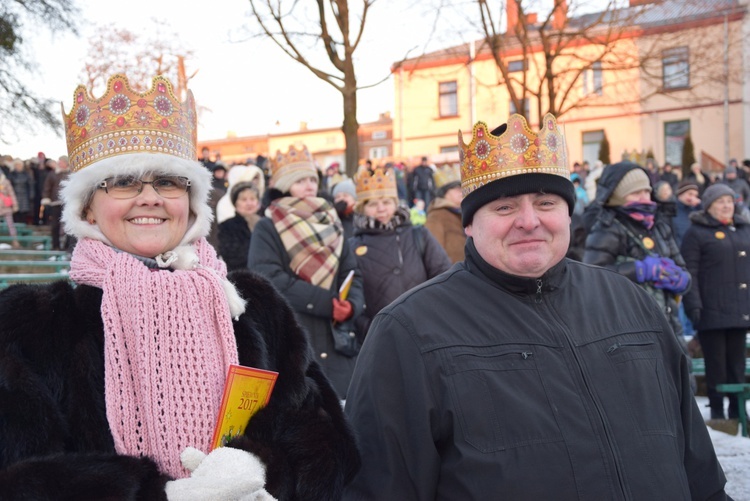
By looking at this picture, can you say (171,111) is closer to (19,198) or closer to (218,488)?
(218,488)

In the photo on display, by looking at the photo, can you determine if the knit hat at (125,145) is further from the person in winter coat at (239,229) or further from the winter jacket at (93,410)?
the person in winter coat at (239,229)

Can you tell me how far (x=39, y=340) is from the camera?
6.54ft

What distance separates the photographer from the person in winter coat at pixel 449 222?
717 centimetres

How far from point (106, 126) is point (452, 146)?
115ft

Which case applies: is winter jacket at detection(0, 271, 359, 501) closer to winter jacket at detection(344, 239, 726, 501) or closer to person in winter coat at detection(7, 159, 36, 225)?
winter jacket at detection(344, 239, 726, 501)

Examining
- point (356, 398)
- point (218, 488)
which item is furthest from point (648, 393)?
point (218, 488)

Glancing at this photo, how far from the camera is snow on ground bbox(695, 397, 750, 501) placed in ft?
15.6

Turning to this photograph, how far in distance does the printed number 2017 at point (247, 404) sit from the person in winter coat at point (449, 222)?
5077 mm

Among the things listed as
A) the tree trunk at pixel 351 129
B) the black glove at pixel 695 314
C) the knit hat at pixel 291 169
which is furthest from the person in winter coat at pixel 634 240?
the tree trunk at pixel 351 129

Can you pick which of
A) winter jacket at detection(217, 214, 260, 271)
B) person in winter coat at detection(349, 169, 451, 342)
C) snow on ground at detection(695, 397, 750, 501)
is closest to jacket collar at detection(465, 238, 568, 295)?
snow on ground at detection(695, 397, 750, 501)

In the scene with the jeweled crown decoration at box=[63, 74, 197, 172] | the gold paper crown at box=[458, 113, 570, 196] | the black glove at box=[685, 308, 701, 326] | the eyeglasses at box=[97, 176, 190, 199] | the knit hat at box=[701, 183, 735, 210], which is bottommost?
the black glove at box=[685, 308, 701, 326]

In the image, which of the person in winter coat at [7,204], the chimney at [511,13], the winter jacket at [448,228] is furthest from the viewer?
the chimney at [511,13]

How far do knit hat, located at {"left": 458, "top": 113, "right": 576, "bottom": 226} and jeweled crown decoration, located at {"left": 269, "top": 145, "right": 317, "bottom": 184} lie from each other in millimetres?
3052

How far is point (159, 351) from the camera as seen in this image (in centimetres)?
212
